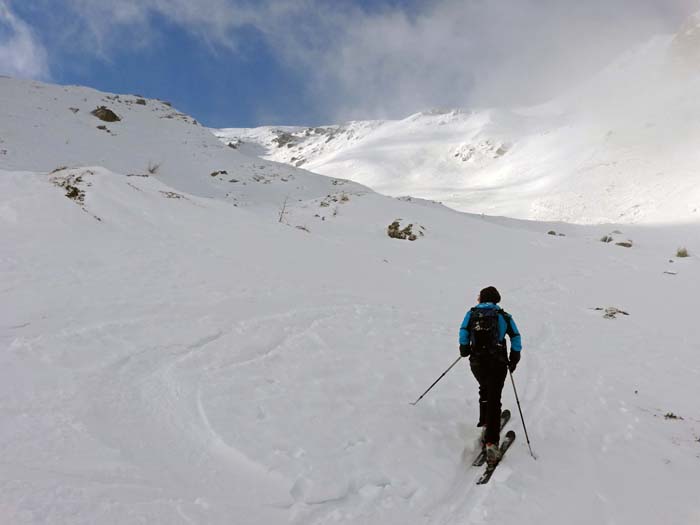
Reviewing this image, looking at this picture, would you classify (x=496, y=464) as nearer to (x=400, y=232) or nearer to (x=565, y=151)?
(x=400, y=232)

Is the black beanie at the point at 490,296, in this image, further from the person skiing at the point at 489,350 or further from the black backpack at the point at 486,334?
the black backpack at the point at 486,334

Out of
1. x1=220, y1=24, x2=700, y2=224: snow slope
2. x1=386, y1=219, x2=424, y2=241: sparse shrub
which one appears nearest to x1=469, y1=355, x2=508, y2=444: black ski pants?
x1=386, y1=219, x2=424, y2=241: sparse shrub

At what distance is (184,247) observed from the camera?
10539mm

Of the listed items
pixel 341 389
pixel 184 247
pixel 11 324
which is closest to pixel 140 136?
pixel 184 247

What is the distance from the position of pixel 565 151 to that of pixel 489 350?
4648 cm

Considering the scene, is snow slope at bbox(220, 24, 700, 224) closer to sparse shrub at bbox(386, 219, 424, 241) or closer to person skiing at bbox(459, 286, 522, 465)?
sparse shrub at bbox(386, 219, 424, 241)

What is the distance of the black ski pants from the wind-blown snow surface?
35 centimetres

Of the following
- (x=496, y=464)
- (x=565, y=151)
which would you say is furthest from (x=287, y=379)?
(x=565, y=151)

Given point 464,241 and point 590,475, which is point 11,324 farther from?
point 464,241

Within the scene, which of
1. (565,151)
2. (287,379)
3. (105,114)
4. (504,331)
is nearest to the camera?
(504,331)

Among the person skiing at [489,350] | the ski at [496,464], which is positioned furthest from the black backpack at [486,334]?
the ski at [496,464]

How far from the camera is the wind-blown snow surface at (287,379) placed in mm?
3785

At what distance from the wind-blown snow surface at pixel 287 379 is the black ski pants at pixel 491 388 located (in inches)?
13.9

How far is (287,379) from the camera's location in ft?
19.5
